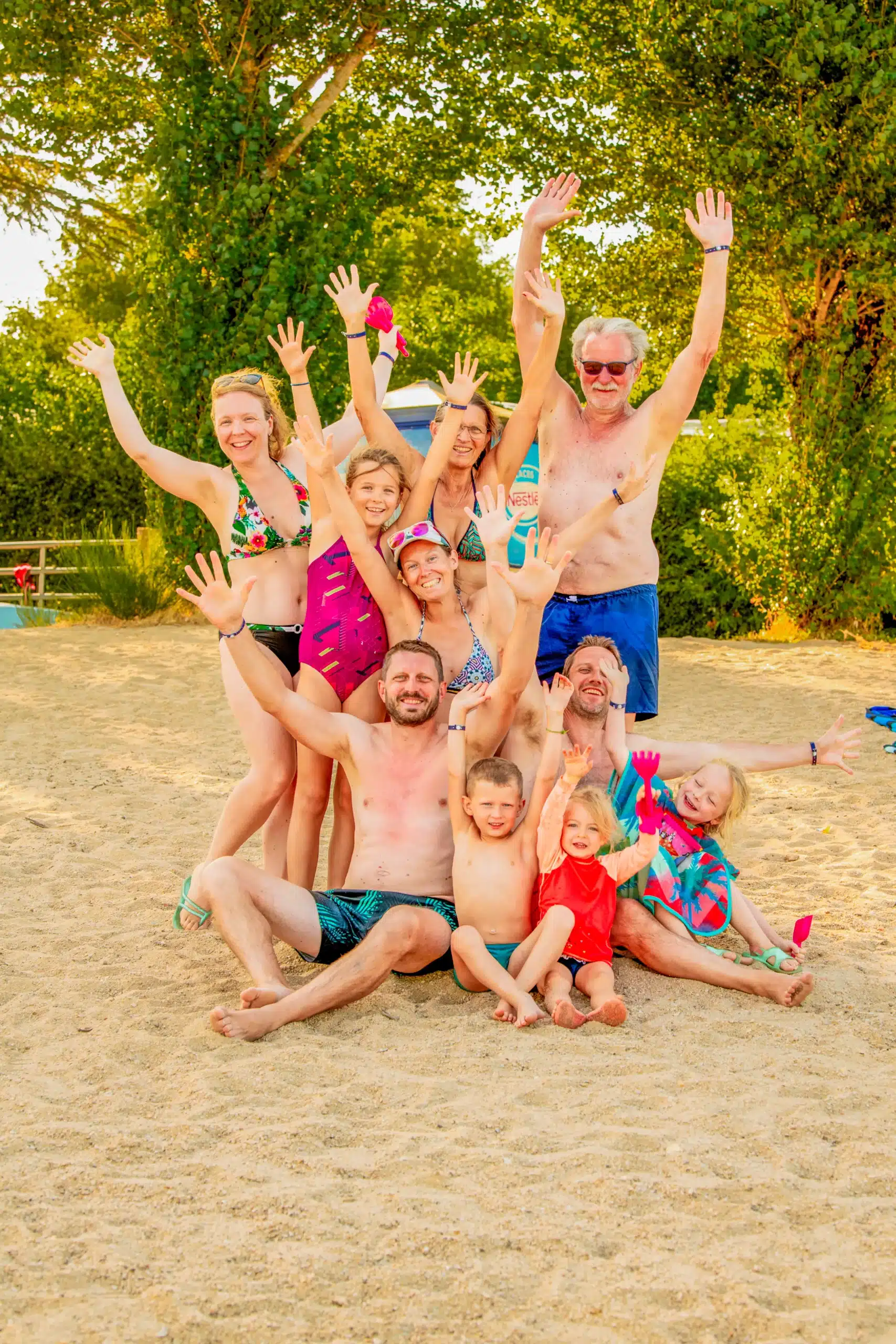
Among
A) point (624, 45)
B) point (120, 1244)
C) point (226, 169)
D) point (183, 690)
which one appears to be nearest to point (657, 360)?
point (624, 45)

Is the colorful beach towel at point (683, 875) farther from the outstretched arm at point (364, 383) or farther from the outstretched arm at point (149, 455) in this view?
the outstretched arm at point (149, 455)

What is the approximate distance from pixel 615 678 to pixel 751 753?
0.54 metres

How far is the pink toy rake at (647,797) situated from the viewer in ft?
12.4

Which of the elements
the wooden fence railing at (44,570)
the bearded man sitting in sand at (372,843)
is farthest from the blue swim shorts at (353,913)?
the wooden fence railing at (44,570)

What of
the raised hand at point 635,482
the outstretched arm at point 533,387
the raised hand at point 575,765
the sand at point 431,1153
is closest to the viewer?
the sand at point 431,1153

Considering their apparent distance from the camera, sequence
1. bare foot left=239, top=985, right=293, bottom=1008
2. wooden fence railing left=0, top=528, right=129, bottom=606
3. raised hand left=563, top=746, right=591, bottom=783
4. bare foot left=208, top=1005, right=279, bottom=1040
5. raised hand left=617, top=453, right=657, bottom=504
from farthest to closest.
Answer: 1. wooden fence railing left=0, top=528, right=129, bottom=606
2. raised hand left=617, top=453, right=657, bottom=504
3. raised hand left=563, top=746, right=591, bottom=783
4. bare foot left=239, top=985, right=293, bottom=1008
5. bare foot left=208, top=1005, right=279, bottom=1040

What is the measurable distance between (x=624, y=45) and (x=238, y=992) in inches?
469

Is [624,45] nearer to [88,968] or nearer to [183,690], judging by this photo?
[183,690]

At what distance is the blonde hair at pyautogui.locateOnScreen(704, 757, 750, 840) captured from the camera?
423 cm

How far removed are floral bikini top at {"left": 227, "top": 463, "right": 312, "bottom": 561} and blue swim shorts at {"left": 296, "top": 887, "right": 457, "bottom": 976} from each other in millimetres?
1271

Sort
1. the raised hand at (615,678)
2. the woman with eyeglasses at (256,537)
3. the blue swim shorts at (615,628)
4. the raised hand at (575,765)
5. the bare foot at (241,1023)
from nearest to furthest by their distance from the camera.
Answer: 1. the bare foot at (241,1023)
2. the raised hand at (575,765)
3. the raised hand at (615,678)
4. the woman with eyeglasses at (256,537)
5. the blue swim shorts at (615,628)

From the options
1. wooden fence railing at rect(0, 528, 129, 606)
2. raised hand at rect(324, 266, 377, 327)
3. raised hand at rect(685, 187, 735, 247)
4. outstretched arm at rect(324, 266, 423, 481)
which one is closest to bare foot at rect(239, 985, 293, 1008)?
outstretched arm at rect(324, 266, 423, 481)

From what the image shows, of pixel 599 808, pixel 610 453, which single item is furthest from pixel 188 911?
pixel 610 453

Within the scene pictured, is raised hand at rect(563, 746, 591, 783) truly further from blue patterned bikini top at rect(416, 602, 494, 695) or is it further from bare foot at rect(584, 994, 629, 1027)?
bare foot at rect(584, 994, 629, 1027)
